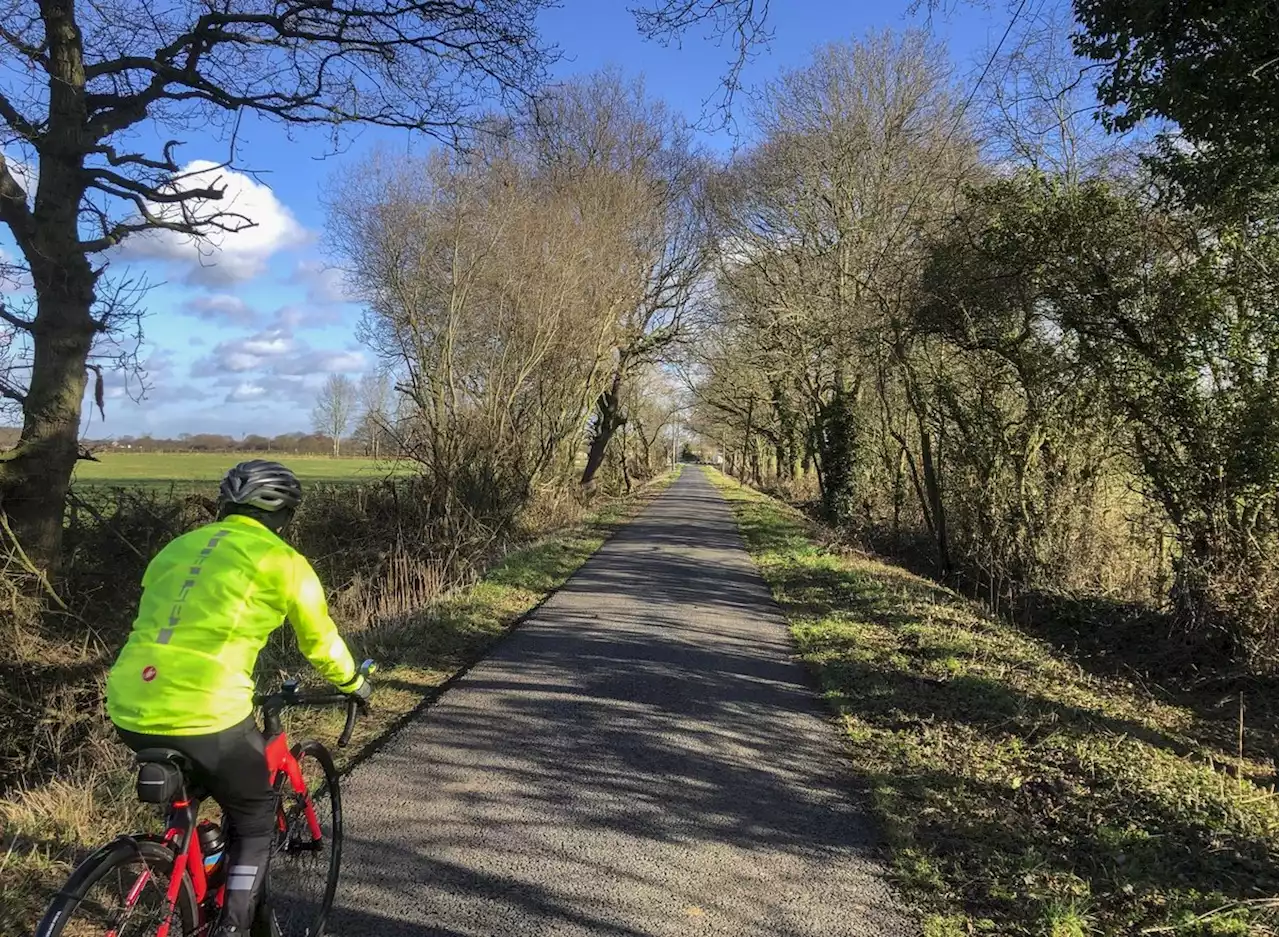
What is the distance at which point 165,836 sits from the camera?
2.42m

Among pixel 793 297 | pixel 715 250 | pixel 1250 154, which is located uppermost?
pixel 715 250

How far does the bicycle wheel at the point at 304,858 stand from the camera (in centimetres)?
310

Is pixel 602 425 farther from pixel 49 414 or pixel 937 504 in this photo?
pixel 49 414

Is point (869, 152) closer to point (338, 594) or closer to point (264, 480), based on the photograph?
point (338, 594)

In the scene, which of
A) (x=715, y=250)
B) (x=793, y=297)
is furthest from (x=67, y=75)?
(x=715, y=250)

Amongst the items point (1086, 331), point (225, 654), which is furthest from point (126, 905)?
point (1086, 331)

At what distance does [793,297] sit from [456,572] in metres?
11.9

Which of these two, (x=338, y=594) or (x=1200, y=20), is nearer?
(x=1200, y=20)

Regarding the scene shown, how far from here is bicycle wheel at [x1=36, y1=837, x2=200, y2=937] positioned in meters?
2.19

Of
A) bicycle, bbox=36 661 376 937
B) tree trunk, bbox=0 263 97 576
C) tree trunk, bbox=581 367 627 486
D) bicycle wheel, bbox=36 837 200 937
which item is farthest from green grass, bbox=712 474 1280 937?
tree trunk, bbox=581 367 627 486

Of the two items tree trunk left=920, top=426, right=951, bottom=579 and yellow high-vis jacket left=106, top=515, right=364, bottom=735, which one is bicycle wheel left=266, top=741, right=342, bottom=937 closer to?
yellow high-vis jacket left=106, top=515, right=364, bottom=735

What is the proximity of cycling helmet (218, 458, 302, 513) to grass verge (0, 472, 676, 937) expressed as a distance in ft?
6.27

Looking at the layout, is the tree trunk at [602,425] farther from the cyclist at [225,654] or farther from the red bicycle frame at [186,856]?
the cyclist at [225,654]

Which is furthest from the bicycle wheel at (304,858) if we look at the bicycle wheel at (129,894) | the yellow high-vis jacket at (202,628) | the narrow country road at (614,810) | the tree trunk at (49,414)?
the tree trunk at (49,414)
